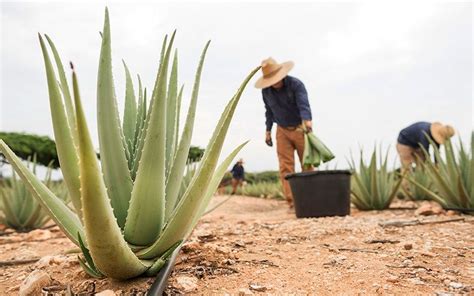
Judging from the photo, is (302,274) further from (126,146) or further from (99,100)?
(99,100)

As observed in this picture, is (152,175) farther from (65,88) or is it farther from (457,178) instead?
(457,178)

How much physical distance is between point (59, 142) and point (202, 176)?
1.25ft

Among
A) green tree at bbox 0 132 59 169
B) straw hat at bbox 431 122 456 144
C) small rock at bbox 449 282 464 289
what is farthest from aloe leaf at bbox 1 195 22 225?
green tree at bbox 0 132 59 169

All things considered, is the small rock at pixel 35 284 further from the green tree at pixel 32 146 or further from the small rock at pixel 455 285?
the green tree at pixel 32 146

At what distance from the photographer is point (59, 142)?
1068 millimetres

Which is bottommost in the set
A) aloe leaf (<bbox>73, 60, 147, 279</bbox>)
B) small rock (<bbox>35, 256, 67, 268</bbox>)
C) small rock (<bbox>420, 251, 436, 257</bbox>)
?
small rock (<bbox>35, 256, 67, 268</bbox>)

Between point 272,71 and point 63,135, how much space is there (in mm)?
3820

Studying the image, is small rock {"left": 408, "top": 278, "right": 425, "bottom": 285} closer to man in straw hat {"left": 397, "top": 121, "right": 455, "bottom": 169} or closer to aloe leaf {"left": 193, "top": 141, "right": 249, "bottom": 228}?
aloe leaf {"left": 193, "top": 141, "right": 249, "bottom": 228}

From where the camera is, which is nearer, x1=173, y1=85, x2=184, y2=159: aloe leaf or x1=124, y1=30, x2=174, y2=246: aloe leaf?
x1=124, y1=30, x2=174, y2=246: aloe leaf

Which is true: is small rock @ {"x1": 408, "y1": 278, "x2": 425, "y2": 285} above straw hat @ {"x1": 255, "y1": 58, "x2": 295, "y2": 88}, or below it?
below

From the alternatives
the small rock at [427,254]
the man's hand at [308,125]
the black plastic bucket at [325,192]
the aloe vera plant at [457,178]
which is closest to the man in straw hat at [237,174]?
the man's hand at [308,125]

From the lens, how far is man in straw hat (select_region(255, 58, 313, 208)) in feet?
14.9

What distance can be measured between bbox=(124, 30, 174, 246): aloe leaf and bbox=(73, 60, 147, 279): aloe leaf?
11 cm

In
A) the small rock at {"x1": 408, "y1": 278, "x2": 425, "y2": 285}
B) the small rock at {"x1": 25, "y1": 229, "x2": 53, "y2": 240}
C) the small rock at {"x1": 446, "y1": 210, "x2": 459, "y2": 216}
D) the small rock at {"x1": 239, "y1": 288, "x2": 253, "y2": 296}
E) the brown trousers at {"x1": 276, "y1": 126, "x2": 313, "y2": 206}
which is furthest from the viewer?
the brown trousers at {"x1": 276, "y1": 126, "x2": 313, "y2": 206}
